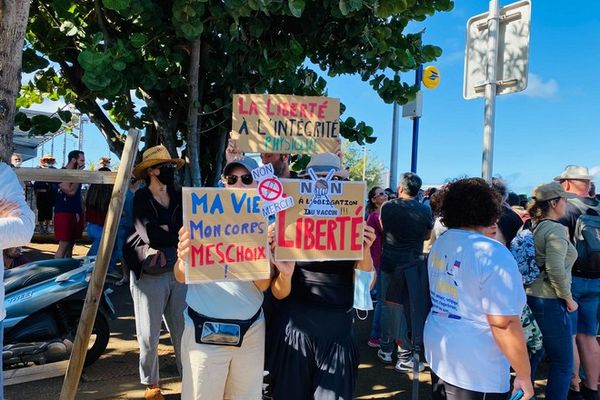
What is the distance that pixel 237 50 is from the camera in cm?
403

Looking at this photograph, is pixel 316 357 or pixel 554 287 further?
pixel 554 287

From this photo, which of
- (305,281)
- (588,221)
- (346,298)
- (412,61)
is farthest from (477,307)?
(412,61)

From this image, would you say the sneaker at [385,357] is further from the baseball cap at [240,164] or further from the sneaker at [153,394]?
the baseball cap at [240,164]

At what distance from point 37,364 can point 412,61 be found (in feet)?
14.0

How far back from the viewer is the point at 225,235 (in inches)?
84.7

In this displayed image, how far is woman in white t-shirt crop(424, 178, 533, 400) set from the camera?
78.6 inches

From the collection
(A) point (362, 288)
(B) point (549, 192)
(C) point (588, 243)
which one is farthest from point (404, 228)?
(A) point (362, 288)

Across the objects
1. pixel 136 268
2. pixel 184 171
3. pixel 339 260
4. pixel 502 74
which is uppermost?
pixel 502 74

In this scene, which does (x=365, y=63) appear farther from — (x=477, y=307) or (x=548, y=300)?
(x=477, y=307)

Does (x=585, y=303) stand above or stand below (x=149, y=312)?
above

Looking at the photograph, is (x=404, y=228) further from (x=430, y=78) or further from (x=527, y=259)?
(x=430, y=78)

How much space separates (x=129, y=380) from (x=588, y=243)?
4.16 m

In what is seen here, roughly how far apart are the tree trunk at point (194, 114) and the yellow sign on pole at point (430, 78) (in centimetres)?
861

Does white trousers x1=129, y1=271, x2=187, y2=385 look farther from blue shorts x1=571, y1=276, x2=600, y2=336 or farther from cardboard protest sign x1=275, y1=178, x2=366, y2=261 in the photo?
blue shorts x1=571, y1=276, x2=600, y2=336
